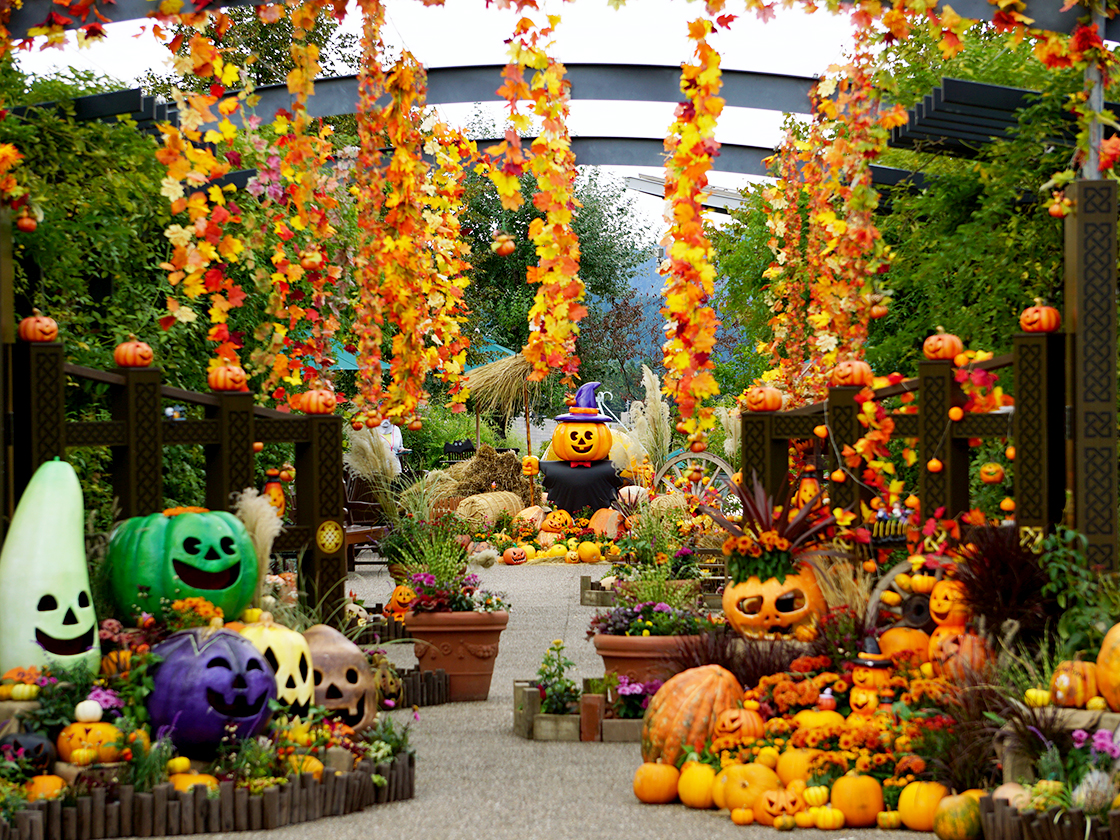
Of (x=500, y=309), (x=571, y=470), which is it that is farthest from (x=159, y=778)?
(x=500, y=309)

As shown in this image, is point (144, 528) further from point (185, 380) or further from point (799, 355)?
point (799, 355)

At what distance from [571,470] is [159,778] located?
9793 mm

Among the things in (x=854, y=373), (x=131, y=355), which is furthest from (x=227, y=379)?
(x=854, y=373)

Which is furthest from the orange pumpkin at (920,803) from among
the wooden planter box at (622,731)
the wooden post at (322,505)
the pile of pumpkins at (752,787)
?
the wooden post at (322,505)

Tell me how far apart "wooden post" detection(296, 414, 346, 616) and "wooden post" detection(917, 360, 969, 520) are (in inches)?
95.0

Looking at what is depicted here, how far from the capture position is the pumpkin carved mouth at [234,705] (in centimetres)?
375

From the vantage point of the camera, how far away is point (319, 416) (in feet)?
17.4

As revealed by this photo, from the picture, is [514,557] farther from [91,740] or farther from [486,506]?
[91,740]

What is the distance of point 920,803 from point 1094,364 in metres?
1.53

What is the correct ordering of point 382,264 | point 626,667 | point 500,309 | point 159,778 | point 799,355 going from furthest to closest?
point 500,309
point 799,355
point 382,264
point 626,667
point 159,778

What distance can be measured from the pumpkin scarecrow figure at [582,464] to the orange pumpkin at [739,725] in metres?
9.07

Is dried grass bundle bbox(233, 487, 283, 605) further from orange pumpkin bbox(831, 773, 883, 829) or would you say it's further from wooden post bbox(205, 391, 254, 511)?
orange pumpkin bbox(831, 773, 883, 829)

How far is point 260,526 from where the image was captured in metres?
4.48

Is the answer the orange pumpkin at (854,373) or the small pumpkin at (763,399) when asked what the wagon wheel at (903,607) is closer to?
the orange pumpkin at (854,373)
